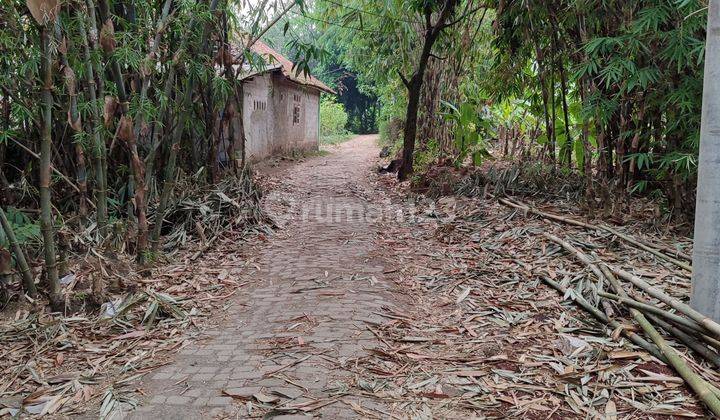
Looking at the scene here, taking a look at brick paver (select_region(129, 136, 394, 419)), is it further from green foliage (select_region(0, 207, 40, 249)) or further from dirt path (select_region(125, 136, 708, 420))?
green foliage (select_region(0, 207, 40, 249))

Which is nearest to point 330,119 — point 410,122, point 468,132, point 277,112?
point 277,112

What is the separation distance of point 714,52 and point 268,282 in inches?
134

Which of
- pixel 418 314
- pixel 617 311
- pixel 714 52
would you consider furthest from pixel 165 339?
pixel 714 52

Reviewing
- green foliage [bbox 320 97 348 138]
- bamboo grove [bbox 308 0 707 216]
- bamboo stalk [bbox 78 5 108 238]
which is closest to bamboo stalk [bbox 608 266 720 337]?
bamboo grove [bbox 308 0 707 216]

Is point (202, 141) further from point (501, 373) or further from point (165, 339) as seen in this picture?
point (501, 373)

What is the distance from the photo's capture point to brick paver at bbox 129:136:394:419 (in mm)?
2602

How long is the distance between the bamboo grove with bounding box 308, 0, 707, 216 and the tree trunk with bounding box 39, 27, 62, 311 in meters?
4.01

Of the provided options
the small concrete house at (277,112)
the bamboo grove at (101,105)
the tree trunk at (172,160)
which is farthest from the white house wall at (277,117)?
the tree trunk at (172,160)

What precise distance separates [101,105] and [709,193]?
3.99 metres

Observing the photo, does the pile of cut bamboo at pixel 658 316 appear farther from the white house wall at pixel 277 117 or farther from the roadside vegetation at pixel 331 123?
the roadside vegetation at pixel 331 123

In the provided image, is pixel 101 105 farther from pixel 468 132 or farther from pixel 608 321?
pixel 468 132

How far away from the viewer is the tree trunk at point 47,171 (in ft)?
10.9

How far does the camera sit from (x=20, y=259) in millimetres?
3533

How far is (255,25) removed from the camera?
5.77m
